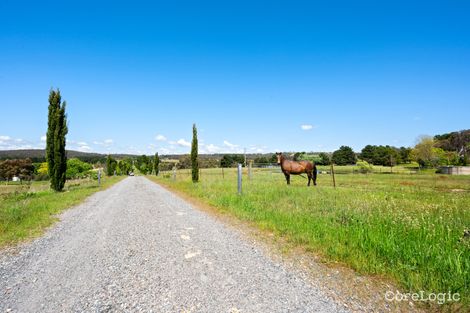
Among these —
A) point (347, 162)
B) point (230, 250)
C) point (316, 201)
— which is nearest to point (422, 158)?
point (347, 162)

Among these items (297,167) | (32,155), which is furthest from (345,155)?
(32,155)

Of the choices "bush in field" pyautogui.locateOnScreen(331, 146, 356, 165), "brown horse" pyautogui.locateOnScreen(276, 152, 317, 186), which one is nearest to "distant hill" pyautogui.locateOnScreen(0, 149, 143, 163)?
"bush in field" pyautogui.locateOnScreen(331, 146, 356, 165)

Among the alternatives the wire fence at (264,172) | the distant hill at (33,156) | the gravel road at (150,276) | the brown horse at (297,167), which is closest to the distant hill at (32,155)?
the distant hill at (33,156)

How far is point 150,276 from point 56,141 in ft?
66.5

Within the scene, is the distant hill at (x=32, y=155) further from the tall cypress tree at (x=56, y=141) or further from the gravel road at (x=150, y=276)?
the gravel road at (x=150, y=276)

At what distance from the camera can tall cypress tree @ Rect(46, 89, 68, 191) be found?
19141mm

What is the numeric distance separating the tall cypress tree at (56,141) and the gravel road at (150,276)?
1565 cm

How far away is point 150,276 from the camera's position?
368cm

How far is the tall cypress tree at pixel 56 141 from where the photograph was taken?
19.1 m

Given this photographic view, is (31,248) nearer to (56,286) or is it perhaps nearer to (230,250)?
(56,286)

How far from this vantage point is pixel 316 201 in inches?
394

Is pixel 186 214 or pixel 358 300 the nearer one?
pixel 358 300

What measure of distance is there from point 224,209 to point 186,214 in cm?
157

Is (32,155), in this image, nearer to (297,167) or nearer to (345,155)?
(345,155)
